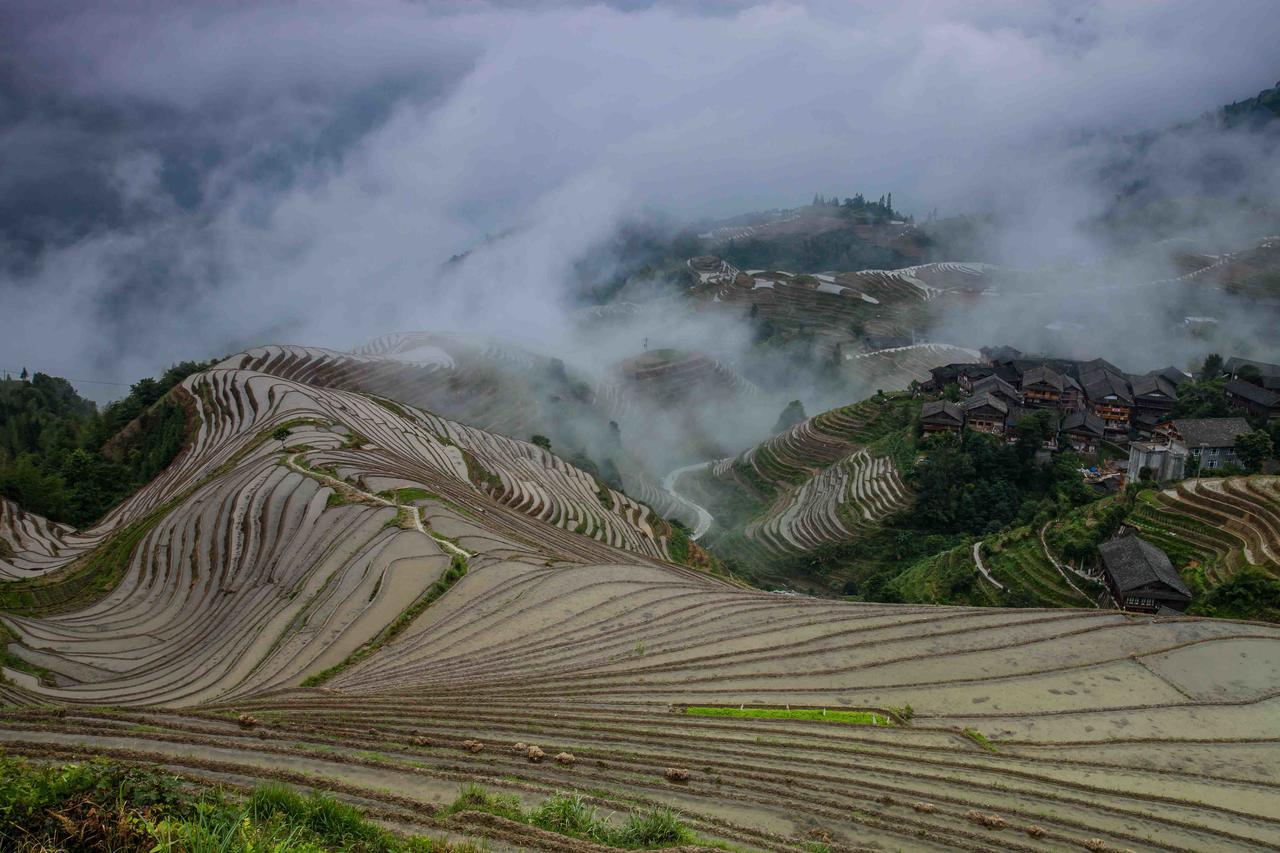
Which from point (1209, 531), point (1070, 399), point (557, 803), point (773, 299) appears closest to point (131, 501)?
point (557, 803)

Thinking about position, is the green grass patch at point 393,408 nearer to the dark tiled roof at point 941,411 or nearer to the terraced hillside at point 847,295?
the dark tiled roof at point 941,411

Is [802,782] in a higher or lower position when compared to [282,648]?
lower

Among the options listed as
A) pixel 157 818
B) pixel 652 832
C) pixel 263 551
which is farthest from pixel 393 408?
pixel 157 818

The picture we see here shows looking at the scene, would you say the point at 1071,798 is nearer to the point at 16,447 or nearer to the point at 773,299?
the point at 16,447

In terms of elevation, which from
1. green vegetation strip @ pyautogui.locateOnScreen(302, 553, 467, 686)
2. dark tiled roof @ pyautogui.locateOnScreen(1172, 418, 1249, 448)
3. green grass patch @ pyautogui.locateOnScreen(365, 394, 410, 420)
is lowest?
dark tiled roof @ pyautogui.locateOnScreen(1172, 418, 1249, 448)

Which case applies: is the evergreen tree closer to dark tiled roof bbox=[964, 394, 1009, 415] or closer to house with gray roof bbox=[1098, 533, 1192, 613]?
dark tiled roof bbox=[964, 394, 1009, 415]

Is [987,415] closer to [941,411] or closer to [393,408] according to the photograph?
[941,411]

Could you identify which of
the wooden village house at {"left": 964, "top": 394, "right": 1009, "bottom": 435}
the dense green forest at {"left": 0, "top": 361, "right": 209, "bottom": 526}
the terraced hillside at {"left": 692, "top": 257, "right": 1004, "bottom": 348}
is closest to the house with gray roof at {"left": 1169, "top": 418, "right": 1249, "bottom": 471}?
the wooden village house at {"left": 964, "top": 394, "right": 1009, "bottom": 435}

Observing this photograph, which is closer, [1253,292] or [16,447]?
[16,447]
